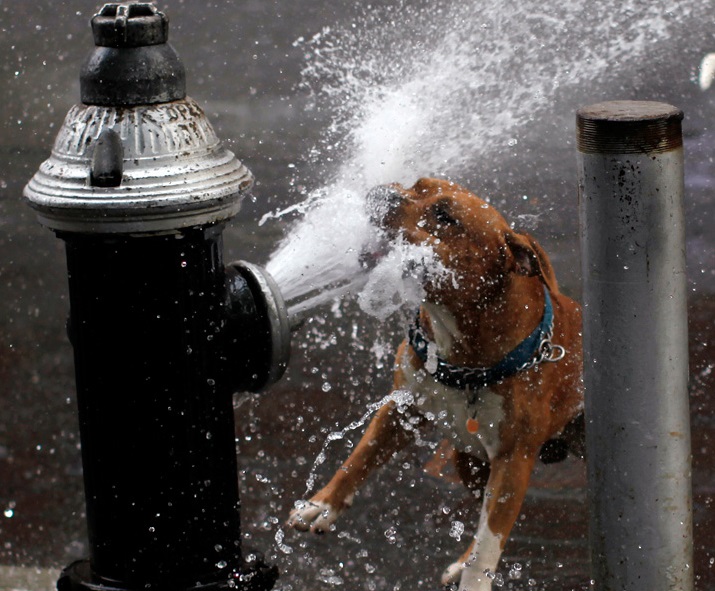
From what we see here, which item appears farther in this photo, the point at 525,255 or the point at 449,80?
the point at 449,80

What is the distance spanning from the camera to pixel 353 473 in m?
3.33

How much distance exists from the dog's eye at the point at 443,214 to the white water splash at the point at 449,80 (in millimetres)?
277

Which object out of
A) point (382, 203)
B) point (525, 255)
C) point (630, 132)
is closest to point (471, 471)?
point (525, 255)

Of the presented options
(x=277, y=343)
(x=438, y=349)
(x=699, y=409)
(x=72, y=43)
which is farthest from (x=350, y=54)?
(x=277, y=343)

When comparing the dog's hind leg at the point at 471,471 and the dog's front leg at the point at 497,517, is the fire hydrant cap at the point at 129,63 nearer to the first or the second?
the dog's front leg at the point at 497,517

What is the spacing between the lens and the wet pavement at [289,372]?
3.80 metres

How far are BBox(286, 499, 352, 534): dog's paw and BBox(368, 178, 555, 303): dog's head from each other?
661mm

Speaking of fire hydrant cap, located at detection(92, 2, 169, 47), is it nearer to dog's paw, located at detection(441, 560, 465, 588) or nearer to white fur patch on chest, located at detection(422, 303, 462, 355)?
white fur patch on chest, located at detection(422, 303, 462, 355)

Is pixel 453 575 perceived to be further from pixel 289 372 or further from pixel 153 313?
pixel 289 372

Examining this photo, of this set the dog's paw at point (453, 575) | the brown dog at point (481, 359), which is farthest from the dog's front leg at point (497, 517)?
the dog's paw at point (453, 575)

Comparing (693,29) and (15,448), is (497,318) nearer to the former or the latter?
(15,448)

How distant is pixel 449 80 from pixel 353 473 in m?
2.61

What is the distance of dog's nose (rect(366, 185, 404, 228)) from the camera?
10.0 ft

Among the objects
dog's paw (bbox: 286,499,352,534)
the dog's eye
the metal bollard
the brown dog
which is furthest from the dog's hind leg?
the metal bollard
